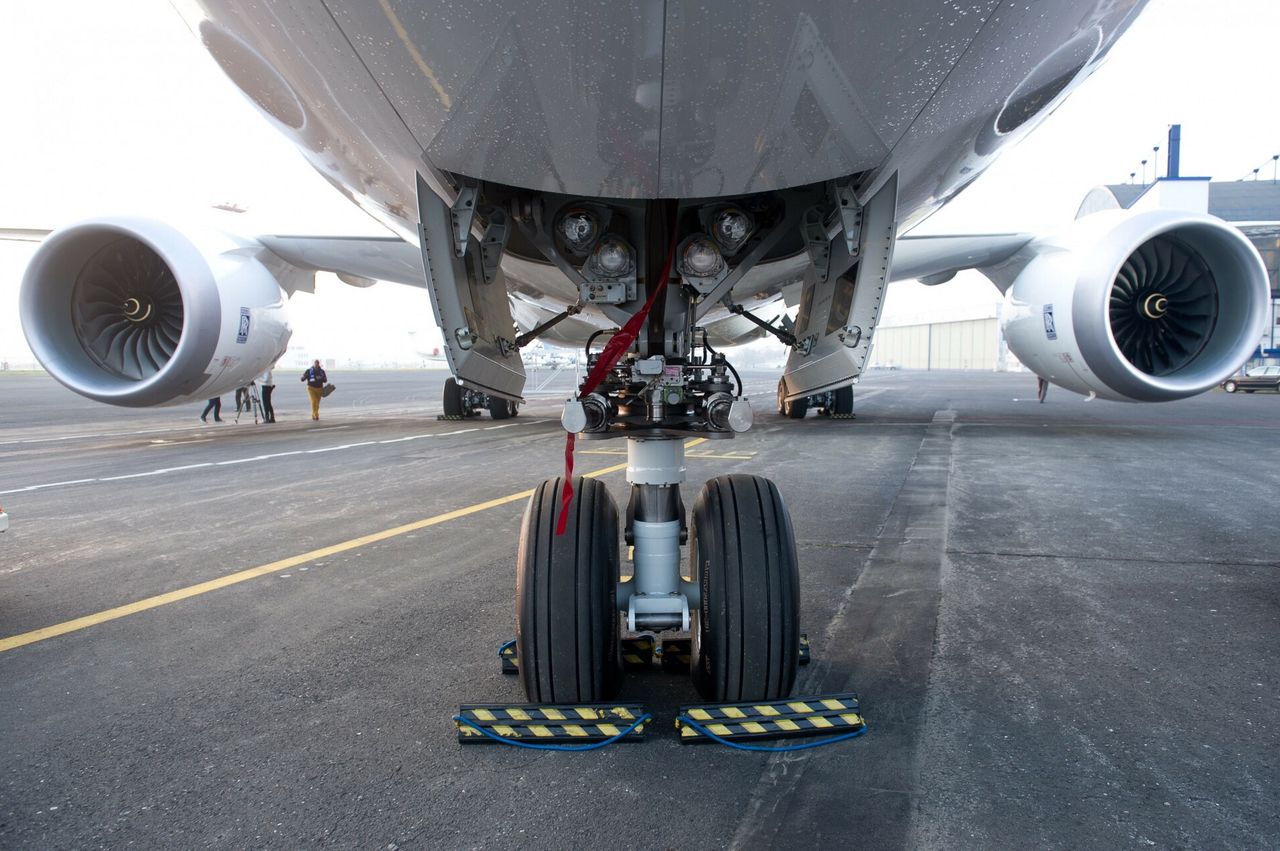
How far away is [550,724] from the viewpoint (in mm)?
2369

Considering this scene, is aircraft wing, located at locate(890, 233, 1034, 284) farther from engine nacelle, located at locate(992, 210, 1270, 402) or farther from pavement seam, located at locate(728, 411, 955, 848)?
pavement seam, located at locate(728, 411, 955, 848)

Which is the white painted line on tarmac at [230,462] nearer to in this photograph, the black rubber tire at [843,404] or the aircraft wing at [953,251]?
the black rubber tire at [843,404]

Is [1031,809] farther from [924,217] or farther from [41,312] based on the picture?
[41,312]

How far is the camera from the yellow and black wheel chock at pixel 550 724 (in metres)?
2.31

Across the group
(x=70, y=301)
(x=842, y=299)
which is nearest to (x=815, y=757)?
(x=842, y=299)

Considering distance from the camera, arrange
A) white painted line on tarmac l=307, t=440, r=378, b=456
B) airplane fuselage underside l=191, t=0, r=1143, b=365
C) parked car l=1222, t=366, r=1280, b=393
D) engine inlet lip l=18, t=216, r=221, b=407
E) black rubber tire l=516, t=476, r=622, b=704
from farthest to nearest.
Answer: parked car l=1222, t=366, r=1280, b=393, white painted line on tarmac l=307, t=440, r=378, b=456, engine inlet lip l=18, t=216, r=221, b=407, black rubber tire l=516, t=476, r=622, b=704, airplane fuselage underside l=191, t=0, r=1143, b=365

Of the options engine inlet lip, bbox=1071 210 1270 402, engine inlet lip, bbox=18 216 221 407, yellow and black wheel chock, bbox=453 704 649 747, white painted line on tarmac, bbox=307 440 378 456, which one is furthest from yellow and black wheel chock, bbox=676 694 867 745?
white painted line on tarmac, bbox=307 440 378 456

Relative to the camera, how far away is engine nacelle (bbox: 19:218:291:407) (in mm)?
5641

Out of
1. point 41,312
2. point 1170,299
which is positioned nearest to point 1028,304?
point 1170,299

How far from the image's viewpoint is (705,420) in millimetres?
2684

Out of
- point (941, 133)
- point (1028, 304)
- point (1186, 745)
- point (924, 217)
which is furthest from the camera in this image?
point (1028, 304)

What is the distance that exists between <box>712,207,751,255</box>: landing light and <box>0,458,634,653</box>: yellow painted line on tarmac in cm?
320

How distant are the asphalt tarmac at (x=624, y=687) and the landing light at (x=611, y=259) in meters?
1.49

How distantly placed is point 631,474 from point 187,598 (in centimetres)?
257
